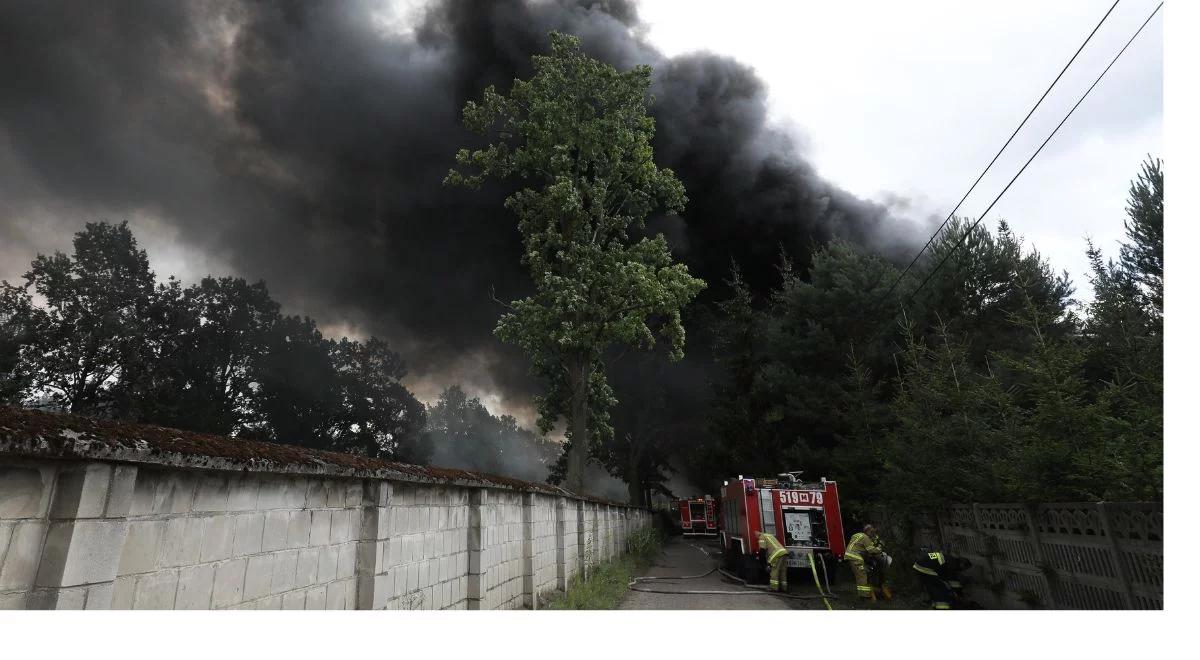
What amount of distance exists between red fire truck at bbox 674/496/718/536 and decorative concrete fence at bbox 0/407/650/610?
27.6 metres

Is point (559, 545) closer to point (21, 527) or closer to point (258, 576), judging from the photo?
point (258, 576)

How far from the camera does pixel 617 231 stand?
19734mm

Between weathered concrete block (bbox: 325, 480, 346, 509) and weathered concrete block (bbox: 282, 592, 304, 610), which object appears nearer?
weathered concrete block (bbox: 282, 592, 304, 610)

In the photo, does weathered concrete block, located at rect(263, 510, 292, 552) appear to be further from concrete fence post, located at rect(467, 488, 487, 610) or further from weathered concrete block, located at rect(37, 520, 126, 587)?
concrete fence post, located at rect(467, 488, 487, 610)

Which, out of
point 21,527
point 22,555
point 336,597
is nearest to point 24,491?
point 21,527

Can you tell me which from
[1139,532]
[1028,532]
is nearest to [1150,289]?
[1028,532]

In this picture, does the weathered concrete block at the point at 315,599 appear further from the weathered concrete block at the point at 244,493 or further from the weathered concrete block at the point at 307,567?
the weathered concrete block at the point at 244,493

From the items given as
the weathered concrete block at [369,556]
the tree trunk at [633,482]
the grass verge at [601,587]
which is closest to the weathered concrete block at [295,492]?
the weathered concrete block at [369,556]

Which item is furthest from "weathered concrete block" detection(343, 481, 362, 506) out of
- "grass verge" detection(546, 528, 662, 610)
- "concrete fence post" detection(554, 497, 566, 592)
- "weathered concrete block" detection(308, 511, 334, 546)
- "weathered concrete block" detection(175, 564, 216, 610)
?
"concrete fence post" detection(554, 497, 566, 592)

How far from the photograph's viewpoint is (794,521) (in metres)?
13.2

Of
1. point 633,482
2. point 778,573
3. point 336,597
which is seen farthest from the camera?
point 633,482

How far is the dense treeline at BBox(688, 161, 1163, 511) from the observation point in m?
7.00

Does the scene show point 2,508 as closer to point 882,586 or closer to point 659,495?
point 882,586

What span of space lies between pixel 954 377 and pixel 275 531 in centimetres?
1192
